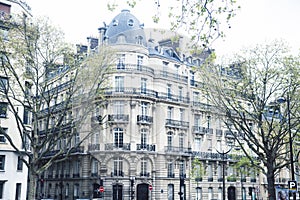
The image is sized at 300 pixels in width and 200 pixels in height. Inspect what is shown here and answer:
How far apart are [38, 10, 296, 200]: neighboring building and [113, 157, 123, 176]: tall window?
0.10 m

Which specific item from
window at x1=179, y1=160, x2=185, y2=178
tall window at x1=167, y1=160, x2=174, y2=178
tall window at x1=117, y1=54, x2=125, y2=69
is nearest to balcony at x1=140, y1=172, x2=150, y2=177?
tall window at x1=167, y1=160, x2=174, y2=178

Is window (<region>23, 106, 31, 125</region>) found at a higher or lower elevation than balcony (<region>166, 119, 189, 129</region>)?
lower

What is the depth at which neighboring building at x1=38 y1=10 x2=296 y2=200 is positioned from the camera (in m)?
40.8

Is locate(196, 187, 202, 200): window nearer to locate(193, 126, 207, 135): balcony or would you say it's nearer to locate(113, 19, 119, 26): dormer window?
locate(193, 126, 207, 135): balcony

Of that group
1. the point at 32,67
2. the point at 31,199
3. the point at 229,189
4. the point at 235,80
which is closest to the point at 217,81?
the point at 235,80

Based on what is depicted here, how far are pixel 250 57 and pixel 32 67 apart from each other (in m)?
13.9

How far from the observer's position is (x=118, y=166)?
40625mm

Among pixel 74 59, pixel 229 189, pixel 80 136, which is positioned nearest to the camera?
pixel 74 59

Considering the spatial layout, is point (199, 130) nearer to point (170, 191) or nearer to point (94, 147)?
point (170, 191)

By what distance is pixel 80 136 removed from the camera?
150 ft

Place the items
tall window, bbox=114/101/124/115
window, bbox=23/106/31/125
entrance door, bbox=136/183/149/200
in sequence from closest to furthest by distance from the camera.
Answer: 1. window, bbox=23/106/31/125
2. entrance door, bbox=136/183/149/200
3. tall window, bbox=114/101/124/115

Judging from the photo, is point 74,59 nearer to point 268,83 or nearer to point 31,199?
point 31,199

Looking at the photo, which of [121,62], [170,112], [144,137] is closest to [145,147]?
[144,137]

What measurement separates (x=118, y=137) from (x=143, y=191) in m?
6.24
